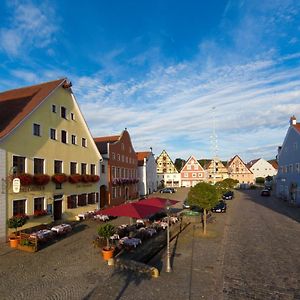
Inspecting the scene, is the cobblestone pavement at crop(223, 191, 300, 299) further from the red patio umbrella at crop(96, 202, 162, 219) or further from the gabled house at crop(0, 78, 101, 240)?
the gabled house at crop(0, 78, 101, 240)

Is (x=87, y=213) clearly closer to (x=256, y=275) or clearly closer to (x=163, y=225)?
(x=163, y=225)

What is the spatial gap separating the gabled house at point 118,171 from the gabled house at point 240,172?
52.2 meters

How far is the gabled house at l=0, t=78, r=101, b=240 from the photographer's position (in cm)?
1895

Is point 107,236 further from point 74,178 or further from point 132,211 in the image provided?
Result: point 74,178

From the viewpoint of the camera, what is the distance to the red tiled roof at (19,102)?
19828mm

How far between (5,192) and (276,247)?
55.0 ft

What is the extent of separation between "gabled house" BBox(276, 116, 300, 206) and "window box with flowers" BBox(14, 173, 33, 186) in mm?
32730

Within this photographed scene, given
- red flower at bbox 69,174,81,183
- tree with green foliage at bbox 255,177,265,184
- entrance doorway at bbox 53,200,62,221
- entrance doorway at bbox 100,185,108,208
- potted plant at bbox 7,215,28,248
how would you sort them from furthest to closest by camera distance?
tree with green foliage at bbox 255,177,265,184, entrance doorway at bbox 100,185,108,208, red flower at bbox 69,174,81,183, entrance doorway at bbox 53,200,62,221, potted plant at bbox 7,215,28,248

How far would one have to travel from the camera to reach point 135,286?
35.4 feet

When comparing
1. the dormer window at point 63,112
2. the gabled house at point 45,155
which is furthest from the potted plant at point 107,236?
the dormer window at point 63,112

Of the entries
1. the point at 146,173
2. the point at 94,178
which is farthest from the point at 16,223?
the point at 146,173

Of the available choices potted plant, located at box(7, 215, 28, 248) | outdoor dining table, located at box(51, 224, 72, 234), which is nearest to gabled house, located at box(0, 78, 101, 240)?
potted plant, located at box(7, 215, 28, 248)

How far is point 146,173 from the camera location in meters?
56.2

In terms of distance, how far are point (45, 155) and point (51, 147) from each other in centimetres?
104
